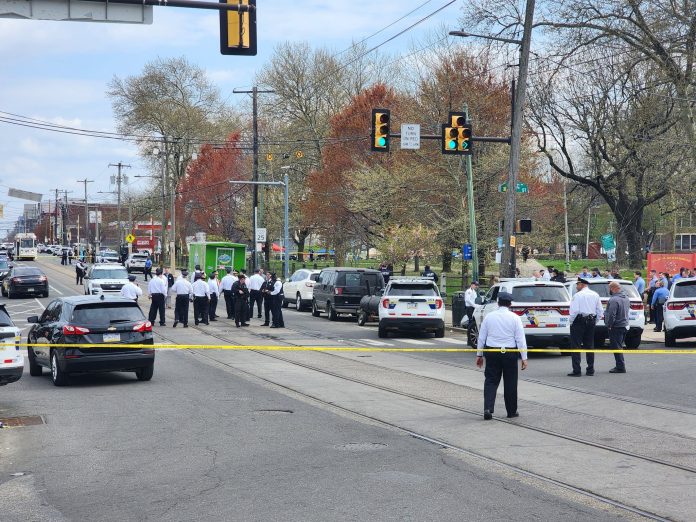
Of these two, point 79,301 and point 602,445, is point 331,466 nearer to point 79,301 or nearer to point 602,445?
point 602,445

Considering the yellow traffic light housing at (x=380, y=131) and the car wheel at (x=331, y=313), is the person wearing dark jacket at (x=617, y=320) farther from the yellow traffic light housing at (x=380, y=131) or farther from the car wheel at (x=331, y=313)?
the car wheel at (x=331, y=313)

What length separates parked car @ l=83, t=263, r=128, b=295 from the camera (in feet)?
132

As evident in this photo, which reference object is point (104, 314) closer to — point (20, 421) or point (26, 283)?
point (20, 421)

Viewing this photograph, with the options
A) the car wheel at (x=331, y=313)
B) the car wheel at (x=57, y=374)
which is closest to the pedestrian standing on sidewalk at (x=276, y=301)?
the car wheel at (x=331, y=313)

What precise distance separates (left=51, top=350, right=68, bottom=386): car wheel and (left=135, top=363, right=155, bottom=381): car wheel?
128cm

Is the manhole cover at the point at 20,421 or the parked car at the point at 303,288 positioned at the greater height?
the parked car at the point at 303,288

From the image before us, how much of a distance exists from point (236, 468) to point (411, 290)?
1790cm

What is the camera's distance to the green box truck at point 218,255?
165 feet

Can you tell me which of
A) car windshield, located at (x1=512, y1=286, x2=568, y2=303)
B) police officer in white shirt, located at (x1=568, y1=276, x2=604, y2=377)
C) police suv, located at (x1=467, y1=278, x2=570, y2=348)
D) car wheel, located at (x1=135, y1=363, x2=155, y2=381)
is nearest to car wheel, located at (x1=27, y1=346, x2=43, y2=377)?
car wheel, located at (x1=135, y1=363, x2=155, y2=381)

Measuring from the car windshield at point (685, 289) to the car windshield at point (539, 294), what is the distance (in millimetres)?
3764

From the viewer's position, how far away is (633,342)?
23.3 meters

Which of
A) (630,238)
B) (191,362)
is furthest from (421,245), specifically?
(191,362)

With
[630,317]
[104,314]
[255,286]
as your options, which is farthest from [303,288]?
[104,314]

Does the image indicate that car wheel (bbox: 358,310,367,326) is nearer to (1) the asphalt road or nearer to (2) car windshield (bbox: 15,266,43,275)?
(1) the asphalt road
